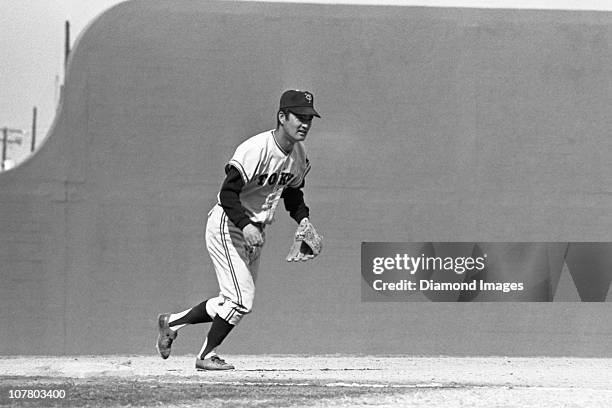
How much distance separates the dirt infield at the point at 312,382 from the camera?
589 cm

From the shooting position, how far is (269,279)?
10633 mm

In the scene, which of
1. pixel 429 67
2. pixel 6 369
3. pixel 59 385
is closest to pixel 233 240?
pixel 59 385

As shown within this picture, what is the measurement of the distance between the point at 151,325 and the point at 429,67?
3.68m

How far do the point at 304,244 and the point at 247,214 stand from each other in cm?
44

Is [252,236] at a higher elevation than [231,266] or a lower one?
higher

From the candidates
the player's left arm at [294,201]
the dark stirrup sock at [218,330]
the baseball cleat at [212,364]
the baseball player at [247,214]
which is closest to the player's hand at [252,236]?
the baseball player at [247,214]

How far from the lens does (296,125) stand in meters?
7.40

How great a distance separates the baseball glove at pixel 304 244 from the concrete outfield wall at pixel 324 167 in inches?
123

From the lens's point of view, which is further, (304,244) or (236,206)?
(304,244)

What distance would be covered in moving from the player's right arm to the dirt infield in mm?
926

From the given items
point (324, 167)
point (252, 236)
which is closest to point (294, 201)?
point (252, 236)

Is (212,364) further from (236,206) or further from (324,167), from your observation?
(324,167)

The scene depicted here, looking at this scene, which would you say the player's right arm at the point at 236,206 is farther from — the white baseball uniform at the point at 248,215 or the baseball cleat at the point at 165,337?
the baseball cleat at the point at 165,337

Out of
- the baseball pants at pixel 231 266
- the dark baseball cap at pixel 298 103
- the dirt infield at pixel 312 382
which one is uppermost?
the dark baseball cap at pixel 298 103
